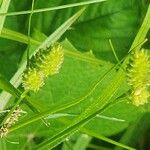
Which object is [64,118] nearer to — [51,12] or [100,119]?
[100,119]

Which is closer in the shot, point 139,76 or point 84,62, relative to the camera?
point 139,76

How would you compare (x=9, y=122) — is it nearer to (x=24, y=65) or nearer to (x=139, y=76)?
(x=24, y=65)

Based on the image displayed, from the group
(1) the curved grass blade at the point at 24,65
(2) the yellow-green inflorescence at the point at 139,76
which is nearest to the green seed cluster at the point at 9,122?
(1) the curved grass blade at the point at 24,65

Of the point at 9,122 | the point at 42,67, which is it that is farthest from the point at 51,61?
the point at 9,122

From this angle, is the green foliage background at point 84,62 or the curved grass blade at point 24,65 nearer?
the curved grass blade at point 24,65

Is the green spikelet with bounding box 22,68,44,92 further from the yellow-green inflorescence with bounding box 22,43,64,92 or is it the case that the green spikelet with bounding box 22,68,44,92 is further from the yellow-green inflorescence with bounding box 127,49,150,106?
the yellow-green inflorescence with bounding box 127,49,150,106

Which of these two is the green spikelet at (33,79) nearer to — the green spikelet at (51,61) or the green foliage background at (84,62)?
the green spikelet at (51,61)
